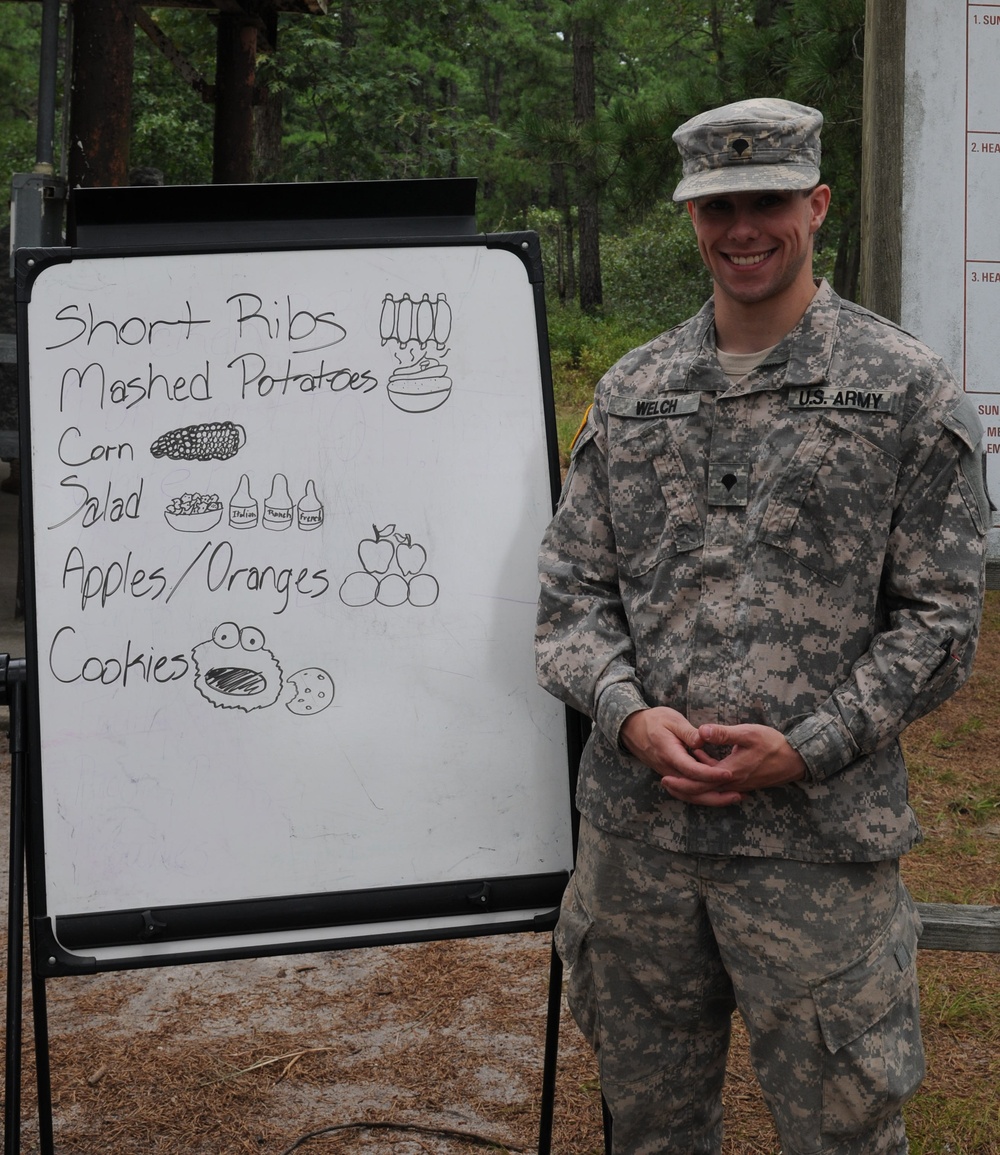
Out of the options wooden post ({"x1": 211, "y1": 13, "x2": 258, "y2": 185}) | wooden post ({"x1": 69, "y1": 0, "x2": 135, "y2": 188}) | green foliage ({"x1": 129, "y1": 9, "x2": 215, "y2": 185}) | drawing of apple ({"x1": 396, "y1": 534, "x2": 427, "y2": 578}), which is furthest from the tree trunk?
drawing of apple ({"x1": 396, "y1": 534, "x2": 427, "y2": 578})

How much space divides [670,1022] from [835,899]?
383 millimetres

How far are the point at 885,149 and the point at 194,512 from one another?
1640mm

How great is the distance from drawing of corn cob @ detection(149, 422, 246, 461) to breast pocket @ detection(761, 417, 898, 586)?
→ 3.04 ft

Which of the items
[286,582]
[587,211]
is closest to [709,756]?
[286,582]

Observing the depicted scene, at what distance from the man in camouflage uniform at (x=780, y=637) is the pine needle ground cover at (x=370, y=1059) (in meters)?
0.98

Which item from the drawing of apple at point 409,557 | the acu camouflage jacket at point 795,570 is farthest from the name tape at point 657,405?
the drawing of apple at point 409,557

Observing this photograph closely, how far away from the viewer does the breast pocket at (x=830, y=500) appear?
1810 millimetres

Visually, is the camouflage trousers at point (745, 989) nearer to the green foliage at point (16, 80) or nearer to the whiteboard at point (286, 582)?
the whiteboard at point (286, 582)

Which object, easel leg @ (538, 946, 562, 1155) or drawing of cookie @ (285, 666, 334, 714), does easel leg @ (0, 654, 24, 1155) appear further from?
easel leg @ (538, 946, 562, 1155)

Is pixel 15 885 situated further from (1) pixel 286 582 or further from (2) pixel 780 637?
(2) pixel 780 637

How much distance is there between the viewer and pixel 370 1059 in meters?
3.08

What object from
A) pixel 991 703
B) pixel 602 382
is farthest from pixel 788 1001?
pixel 991 703

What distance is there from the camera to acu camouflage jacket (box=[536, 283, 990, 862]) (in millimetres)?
1786

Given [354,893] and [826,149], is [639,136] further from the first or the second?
[354,893]
